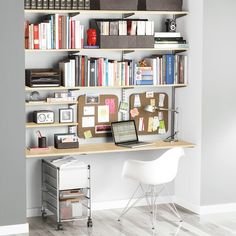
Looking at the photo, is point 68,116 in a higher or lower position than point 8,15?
lower

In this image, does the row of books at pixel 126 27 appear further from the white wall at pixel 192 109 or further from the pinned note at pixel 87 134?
the pinned note at pixel 87 134

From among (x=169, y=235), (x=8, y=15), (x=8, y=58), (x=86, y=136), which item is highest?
(x=8, y=15)

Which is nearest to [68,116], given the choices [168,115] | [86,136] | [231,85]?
[86,136]

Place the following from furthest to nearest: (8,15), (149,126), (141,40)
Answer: (149,126) < (141,40) < (8,15)

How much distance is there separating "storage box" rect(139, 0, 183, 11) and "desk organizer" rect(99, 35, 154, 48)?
11.7 inches

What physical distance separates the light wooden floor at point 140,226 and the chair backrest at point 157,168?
47 cm

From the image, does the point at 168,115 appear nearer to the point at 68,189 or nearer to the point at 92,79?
the point at 92,79

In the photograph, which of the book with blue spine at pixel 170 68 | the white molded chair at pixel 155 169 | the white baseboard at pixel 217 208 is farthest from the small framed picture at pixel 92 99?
the white baseboard at pixel 217 208

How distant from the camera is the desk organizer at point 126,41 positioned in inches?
229

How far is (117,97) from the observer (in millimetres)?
6199

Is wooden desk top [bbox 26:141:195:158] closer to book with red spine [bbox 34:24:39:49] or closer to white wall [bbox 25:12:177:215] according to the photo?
white wall [bbox 25:12:177:215]

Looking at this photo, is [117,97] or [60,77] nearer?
[60,77]

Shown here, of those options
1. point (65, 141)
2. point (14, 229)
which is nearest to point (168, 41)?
point (65, 141)

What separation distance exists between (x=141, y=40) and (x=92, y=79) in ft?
2.08
